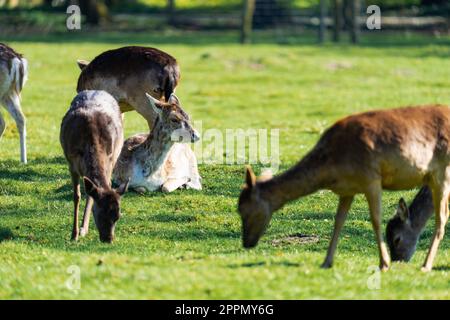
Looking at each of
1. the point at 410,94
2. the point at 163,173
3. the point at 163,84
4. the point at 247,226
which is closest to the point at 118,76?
the point at 163,84

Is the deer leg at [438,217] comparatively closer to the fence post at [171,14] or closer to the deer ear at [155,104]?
the deer ear at [155,104]

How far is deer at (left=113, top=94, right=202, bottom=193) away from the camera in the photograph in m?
12.9

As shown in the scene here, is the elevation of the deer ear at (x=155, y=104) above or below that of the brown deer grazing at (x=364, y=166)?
below

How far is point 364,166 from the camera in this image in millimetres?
8367

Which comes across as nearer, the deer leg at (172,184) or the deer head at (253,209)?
the deer head at (253,209)

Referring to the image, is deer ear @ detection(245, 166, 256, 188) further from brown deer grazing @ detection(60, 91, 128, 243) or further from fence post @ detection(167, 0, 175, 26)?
fence post @ detection(167, 0, 175, 26)

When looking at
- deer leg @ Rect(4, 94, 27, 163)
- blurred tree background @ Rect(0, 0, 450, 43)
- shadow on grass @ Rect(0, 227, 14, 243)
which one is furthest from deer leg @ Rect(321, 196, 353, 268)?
blurred tree background @ Rect(0, 0, 450, 43)

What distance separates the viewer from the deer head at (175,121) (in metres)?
12.8

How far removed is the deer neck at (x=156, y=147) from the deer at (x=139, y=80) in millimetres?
470

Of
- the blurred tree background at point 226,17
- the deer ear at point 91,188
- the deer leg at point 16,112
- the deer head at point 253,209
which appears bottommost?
the blurred tree background at point 226,17

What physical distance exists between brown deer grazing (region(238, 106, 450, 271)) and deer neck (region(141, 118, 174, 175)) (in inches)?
175

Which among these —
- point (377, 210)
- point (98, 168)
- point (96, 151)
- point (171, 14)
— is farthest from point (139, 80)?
point (171, 14)

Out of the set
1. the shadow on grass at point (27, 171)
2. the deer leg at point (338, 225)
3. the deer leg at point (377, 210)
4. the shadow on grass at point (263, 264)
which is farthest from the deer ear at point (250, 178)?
the shadow on grass at point (27, 171)

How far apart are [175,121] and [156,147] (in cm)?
48
